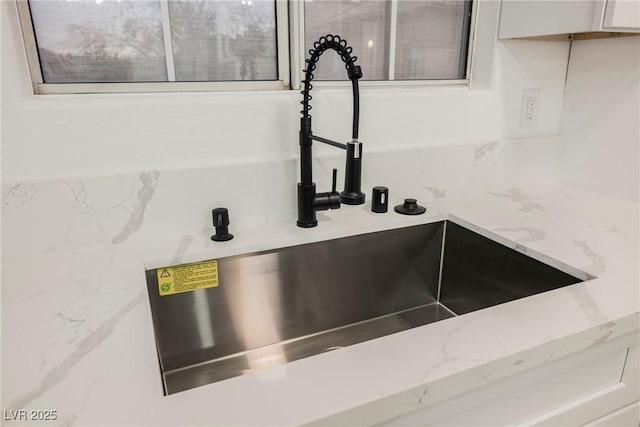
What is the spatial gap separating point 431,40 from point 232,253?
843 millimetres

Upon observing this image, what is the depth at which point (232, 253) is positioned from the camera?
950mm

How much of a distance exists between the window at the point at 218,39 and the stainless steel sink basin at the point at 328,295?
0.44 metres

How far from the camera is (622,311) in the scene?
2.28 feet

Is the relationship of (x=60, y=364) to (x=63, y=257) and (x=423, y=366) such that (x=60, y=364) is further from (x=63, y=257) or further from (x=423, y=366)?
(x=423, y=366)

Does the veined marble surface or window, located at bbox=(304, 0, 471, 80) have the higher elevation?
window, located at bbox=(304, 0, 471, 80)

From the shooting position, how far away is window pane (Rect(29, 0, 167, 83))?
34.0 inches

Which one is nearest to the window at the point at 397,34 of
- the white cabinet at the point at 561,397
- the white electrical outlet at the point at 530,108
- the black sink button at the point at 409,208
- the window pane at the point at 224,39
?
the window pane at the point at 224,39

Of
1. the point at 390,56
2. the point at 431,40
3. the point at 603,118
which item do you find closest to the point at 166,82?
the point at 390,56

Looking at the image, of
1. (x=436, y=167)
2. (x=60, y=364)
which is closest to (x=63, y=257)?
(x=60, y=364)

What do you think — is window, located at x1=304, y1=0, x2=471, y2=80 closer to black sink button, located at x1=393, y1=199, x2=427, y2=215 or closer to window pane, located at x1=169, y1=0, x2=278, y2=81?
window pane, located at x1=169, y1=0, x2=278, y2=81

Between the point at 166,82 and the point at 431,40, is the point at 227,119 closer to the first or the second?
the point at 166,82

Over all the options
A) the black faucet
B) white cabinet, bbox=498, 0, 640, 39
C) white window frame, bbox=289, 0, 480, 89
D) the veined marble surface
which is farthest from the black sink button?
white cabinet, bbox=498, 0, 640, 39

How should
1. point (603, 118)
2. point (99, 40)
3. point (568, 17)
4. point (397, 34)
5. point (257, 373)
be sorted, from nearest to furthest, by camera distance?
point (257, 373)
point (99, 40)
point (568, 17)
point (397, 34)
point (603, 118)

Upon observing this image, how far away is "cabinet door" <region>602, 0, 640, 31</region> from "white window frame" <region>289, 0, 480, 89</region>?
0.35 m
